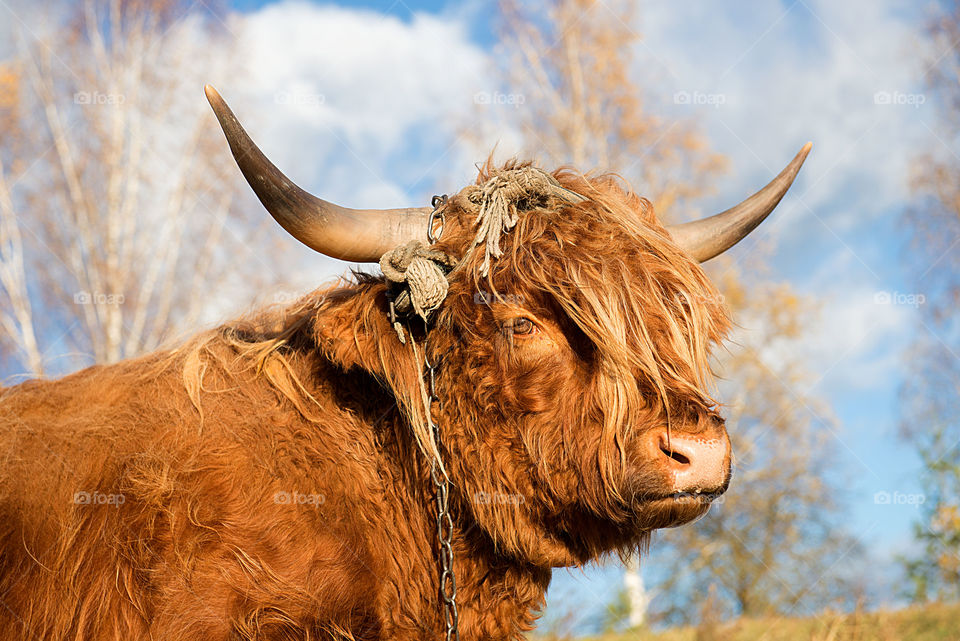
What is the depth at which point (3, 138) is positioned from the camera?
14914 millimetres

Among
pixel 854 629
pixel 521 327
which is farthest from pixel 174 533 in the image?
pixel 854 629

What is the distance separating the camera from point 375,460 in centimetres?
314

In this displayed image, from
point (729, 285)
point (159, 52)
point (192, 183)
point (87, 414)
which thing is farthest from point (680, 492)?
point (159, 52)

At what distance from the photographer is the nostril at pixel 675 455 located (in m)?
2.60

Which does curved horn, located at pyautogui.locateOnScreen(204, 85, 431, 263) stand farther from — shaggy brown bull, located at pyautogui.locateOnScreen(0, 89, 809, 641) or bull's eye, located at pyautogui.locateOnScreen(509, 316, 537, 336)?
bull's eye, located at pyautogui.locateOnScreen(509, 316, 537, 336)

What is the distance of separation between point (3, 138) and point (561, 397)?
15.5 m

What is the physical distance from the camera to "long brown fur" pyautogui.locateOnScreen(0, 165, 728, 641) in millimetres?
2672

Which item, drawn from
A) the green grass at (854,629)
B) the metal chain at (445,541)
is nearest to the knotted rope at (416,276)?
the metal chain at (445,541)

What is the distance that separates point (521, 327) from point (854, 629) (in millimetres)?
3543

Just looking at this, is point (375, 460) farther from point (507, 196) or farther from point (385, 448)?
point (507, 196)

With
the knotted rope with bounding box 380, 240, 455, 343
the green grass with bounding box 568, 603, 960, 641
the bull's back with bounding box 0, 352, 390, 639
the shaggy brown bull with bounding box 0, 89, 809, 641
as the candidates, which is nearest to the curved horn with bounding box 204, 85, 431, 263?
the shaggy brown bull with bounding box 0, 89, 809, 641

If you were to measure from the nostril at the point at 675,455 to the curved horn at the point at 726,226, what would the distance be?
1452 millimetres

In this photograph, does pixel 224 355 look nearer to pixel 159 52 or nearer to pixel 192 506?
pixel 192 506

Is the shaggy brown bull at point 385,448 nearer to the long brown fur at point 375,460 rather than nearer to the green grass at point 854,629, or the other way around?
the long brown fur at point 375,460
